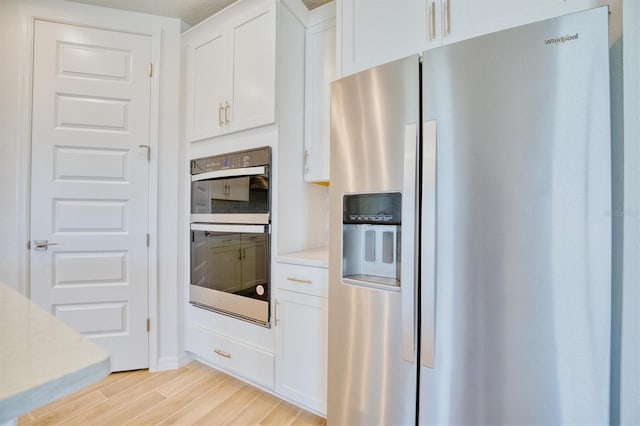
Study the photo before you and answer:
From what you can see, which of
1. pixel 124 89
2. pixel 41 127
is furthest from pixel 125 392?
pixel 124 89

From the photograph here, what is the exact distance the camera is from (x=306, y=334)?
5.19 ft

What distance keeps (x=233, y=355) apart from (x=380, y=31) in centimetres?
202

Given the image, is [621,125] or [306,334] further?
[306,334]

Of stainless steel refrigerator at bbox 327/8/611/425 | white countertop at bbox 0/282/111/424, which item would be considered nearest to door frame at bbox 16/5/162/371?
stainless steel refrigerator at bbox 327/8/611/425

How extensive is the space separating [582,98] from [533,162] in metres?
0.21

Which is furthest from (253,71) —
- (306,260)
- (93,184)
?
(93,184)

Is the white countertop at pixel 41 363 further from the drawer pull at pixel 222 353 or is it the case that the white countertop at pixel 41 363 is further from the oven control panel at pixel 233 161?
the drawer pull at pixel 222 353

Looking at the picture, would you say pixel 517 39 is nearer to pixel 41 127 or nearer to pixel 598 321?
pixel 598 321

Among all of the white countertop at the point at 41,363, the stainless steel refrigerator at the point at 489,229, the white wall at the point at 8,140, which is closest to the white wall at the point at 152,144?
the white wall at the point at 8,140

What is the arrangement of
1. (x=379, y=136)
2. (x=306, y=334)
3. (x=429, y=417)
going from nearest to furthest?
(x=429, y=417), (x=379, y=136), (x=306, y=334)

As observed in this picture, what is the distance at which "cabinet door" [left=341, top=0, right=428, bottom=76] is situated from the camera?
4.20ft

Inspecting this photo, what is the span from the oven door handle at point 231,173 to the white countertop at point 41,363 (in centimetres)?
136

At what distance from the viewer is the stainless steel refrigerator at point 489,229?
2.78ft

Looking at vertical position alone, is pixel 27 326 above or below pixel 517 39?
below
